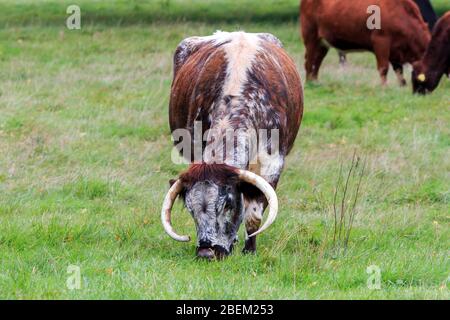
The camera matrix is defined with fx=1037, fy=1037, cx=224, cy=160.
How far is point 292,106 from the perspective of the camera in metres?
8.96

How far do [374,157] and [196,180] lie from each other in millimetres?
5065

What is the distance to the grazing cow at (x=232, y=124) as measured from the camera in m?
7.40

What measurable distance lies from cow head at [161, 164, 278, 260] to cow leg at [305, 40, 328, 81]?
10761mm

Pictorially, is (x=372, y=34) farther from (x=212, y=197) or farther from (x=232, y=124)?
(x=212, y=197)

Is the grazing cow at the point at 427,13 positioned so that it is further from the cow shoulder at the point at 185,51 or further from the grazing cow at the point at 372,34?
the cow shoulder at the point at 185,51

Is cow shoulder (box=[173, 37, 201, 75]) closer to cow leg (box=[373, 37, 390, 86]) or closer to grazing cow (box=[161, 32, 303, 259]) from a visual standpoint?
grazing cow (box=[161, 32, 303, 259])

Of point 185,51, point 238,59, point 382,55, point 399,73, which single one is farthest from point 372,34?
point 238,59

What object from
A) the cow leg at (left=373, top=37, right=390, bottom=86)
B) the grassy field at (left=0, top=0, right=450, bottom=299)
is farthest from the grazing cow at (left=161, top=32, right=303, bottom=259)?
the cow leg at (left=373, top=37, right=390, bottom=86)

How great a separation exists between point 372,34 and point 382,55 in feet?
1.69

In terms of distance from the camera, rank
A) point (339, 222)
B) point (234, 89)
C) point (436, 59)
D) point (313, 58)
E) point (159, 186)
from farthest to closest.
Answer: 1. point (313, 58)
2. point (436, 59)
3. point (159, 186)
4. point (339, 222)
5. point (234, 89)

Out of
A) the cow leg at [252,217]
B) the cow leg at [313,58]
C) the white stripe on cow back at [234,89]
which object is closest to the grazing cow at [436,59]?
the cow leg at [313,58]

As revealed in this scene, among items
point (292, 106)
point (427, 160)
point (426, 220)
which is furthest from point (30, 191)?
point (427, 160)

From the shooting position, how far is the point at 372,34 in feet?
59.8
